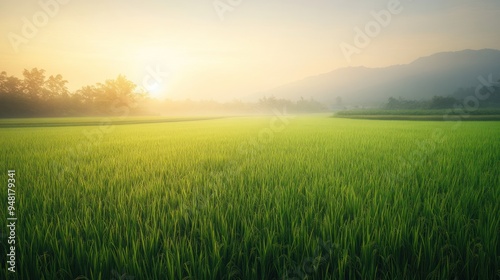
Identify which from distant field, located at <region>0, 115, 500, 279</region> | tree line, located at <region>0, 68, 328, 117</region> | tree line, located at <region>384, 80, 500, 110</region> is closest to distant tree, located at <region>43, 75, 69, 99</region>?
tree line, located at <region>0, 68, 328, 117</region>

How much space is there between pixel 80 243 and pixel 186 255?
799 mm

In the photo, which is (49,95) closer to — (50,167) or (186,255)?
(50,167)

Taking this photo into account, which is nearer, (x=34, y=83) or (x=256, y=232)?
(x=256, y=232)

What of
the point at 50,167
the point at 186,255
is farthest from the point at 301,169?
the point at 50,167

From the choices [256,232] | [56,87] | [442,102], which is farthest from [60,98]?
[442,102]

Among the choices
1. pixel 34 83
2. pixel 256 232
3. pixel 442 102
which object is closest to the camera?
pixel 256 232

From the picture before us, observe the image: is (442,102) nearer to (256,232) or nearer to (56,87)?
(256,232)

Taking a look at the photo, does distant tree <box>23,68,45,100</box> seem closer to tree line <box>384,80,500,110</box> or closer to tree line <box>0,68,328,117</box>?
tree line <box>0,68,328,117</box>

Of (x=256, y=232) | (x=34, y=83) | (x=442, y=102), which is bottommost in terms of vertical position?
(x=256, y=232)

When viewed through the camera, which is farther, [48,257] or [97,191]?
[97,191]

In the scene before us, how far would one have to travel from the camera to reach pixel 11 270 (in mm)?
1352

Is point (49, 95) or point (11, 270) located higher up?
point (49, 95)

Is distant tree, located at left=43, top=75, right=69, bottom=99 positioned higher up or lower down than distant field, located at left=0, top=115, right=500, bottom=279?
higher up

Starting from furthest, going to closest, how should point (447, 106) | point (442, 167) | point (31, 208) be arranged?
point (447, 106) → point (442, 167) → point (31, 208)
